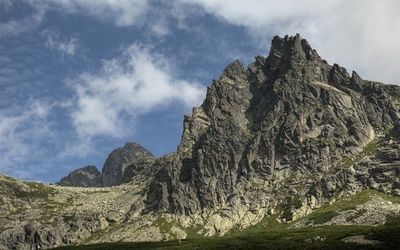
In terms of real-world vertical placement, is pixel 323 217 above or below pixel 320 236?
above

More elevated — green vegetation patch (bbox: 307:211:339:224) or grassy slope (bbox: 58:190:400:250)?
green vegetation patch (bbox: 307:211:339:224)

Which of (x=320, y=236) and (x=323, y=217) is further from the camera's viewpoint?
(x=323, y=217)

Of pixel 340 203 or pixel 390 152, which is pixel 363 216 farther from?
pixel 390 152

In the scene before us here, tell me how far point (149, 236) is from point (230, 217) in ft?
129

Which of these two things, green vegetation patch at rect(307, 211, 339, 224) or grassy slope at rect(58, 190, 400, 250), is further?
green vegetation patch at rect(307, 211, 339, 224)

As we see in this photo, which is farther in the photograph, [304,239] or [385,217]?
[385,217]

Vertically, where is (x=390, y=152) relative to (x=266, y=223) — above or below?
above

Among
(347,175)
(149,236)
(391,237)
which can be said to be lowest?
(391,237)

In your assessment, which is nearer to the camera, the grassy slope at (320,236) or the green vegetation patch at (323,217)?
the grassy slope at (320,236)

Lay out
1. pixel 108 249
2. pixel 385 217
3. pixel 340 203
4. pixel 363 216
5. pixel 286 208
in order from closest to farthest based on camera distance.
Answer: pixel 108 249 → pixel 385 217 → pixel 363 216 → pixel 340 203 → pixel 286 208

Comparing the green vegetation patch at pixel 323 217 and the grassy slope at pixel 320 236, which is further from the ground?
the green vegetation patch at pixel 323 217

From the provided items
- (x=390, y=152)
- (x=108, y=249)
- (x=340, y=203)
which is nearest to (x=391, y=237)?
(x=108, y=249)

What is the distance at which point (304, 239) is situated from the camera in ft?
329

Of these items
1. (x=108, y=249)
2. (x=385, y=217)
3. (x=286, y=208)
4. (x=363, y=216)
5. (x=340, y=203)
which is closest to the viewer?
(x=108, y=249)
